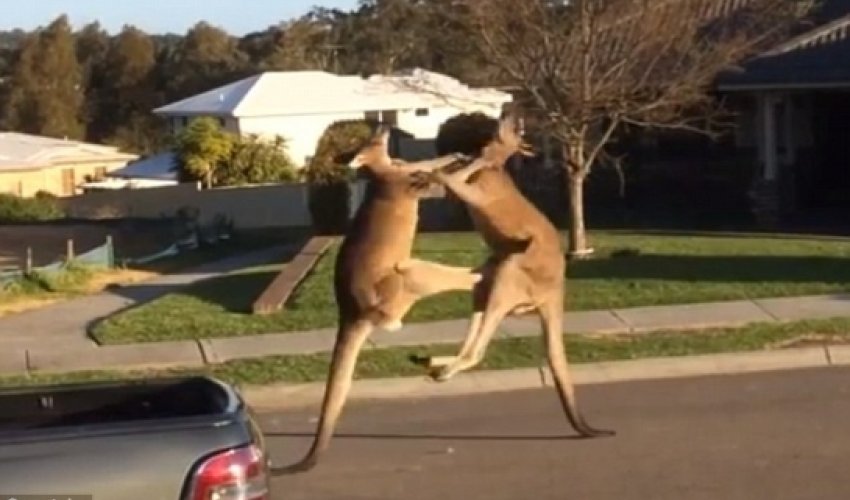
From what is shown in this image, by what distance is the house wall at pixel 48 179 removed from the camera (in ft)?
214

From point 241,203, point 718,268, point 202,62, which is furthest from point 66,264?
point 202,62

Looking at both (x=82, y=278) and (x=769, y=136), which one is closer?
(x=82, y=278)

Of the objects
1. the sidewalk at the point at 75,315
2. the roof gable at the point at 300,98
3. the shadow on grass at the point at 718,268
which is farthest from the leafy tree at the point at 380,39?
the shadow on grass at the point at 718,268

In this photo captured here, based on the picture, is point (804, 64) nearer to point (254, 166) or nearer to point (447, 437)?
point (447, 437)

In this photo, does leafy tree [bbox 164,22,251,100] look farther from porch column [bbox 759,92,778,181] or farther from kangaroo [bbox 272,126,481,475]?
kangaroo [bbox 272,126,481,475]

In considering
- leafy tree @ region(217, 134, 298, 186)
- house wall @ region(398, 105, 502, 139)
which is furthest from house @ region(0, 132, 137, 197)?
leafy tree @ region(217, 134, 298, 186)

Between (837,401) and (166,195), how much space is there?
34135 mm

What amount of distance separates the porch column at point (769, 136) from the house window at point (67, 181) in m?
39.4

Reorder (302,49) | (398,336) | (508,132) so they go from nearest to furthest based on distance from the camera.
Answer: (508,132) → (398,336) → (302,49)

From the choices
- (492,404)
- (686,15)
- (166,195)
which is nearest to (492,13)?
(686,15)

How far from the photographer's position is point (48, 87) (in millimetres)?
86562

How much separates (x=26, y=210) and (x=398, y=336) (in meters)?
31.5

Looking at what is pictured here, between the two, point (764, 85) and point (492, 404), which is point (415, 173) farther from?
point (764, 85)

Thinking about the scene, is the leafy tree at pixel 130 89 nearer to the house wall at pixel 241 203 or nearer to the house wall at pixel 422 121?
the house wall at pixel 422 121
